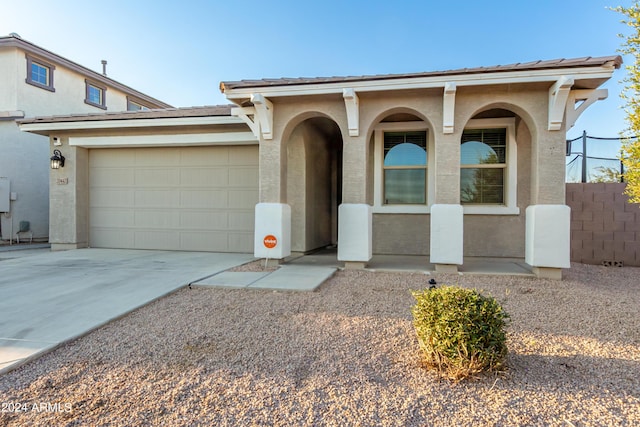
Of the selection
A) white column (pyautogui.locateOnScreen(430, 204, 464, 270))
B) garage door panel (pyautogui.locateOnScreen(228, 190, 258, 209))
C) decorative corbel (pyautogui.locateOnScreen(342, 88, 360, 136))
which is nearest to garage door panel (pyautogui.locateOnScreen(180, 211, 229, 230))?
garage door panel (pyautogui.locateOnScreen(228, 190, 258, 209))

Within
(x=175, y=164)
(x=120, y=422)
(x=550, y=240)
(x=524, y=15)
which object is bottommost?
(x=120, y=422)

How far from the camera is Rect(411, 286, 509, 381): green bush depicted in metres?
2.64

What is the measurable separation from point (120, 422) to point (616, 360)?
3.78m

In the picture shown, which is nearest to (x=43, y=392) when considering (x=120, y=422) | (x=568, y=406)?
(x=120, y=422)

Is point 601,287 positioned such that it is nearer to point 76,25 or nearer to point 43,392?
point 43,392

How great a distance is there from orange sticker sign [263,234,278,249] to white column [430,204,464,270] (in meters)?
2.94

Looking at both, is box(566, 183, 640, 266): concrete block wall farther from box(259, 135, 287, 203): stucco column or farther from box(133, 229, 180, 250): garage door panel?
box(133, 229, 180, 250): garage door panel

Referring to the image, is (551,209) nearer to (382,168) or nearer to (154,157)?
(382,168)

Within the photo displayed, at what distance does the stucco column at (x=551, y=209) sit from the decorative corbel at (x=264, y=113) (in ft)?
15.5

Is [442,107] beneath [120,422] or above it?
above

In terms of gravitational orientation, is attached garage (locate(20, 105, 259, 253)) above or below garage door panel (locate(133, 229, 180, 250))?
above

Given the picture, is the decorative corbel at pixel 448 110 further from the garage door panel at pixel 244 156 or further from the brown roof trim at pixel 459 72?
the garage door panel at pixel 244 156

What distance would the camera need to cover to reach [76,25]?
1153 cm

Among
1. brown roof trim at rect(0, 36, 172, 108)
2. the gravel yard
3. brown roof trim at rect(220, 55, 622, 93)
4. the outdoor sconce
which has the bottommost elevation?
the gravel yard
